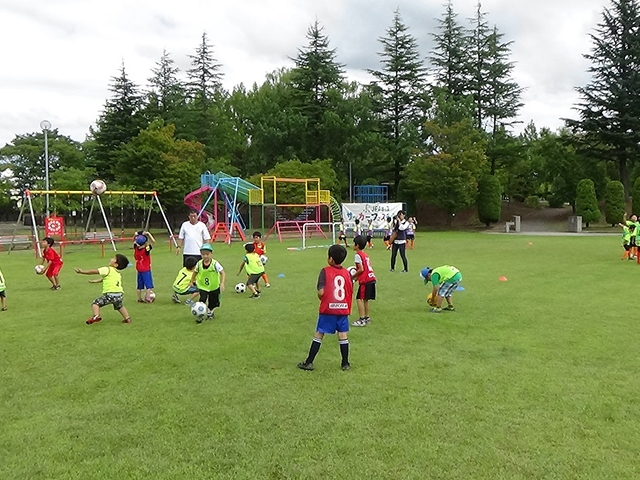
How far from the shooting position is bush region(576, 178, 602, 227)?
3928 centimetres

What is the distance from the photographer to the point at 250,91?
189ft

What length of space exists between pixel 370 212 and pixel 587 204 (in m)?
17.0

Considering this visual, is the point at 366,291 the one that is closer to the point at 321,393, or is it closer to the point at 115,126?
the point at 321,393

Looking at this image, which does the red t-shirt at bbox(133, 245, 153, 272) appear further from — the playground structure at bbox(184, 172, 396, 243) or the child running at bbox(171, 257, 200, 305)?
the playground structure at bbox(184, 172, 396, 243)

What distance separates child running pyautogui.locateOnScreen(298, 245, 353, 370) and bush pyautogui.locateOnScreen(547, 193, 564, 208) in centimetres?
4454

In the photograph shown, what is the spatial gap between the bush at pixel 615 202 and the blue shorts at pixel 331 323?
3827cm

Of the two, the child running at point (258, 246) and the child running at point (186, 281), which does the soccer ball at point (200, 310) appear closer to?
the child running at point (186, 281)

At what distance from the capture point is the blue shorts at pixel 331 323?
5.96m

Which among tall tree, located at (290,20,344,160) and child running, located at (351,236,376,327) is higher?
tall tree, located at (290,20,344,160)

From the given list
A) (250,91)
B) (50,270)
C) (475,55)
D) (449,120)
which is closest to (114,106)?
(250,91)

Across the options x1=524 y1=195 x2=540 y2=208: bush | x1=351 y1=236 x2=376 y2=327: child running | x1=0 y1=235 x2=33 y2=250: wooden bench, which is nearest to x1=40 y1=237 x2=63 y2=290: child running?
x1=351 y1=236 x2=376 y2=327: child running

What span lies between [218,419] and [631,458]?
3.02 m

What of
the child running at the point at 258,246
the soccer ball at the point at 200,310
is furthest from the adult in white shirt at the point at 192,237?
the soccer ball at the point at 200,310

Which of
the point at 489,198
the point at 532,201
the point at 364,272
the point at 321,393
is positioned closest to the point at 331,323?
the point at 321,393
